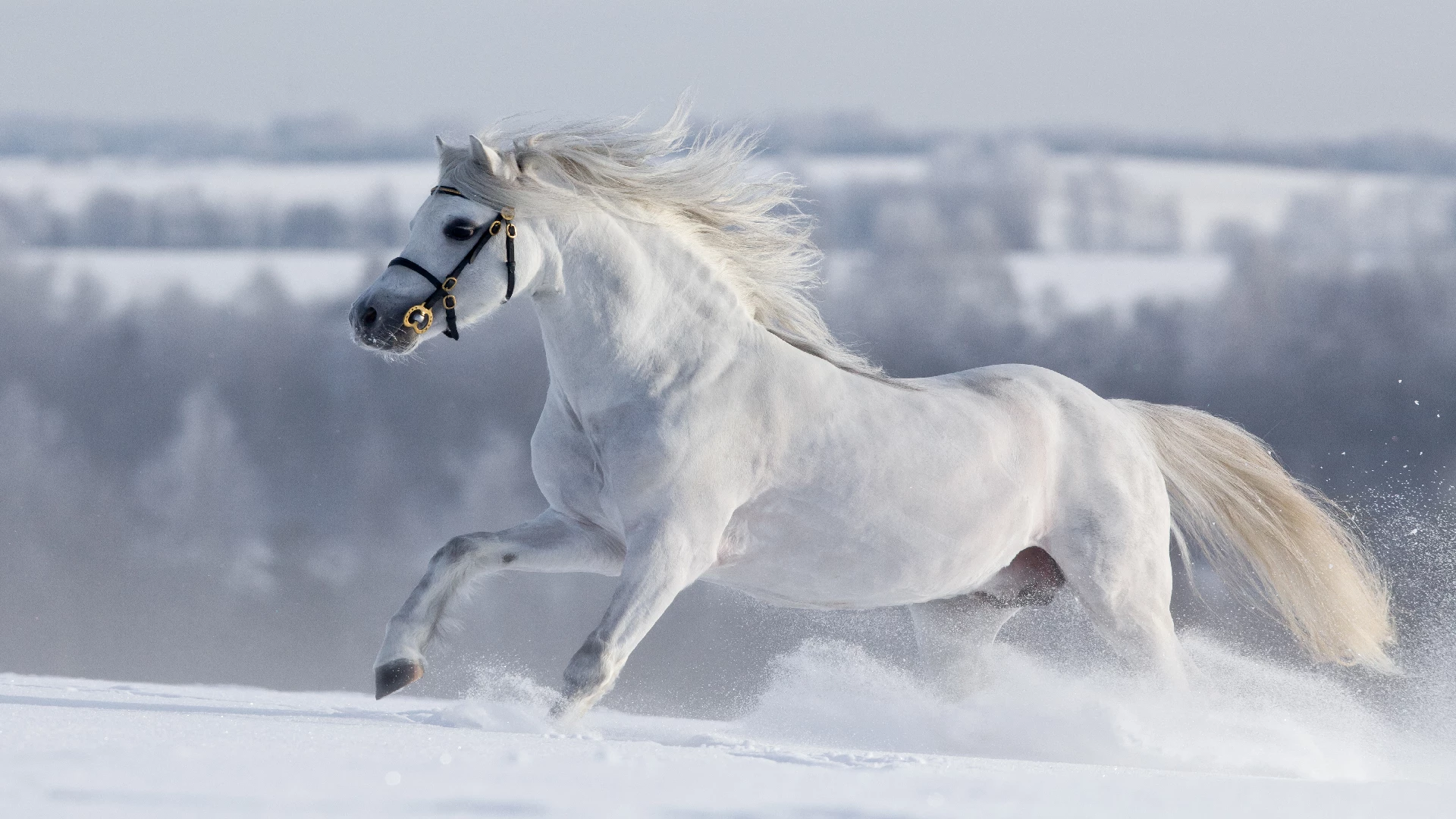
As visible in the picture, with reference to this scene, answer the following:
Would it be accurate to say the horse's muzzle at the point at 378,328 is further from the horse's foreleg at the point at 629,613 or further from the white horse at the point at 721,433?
the horse's foreleg at the point at 629,613

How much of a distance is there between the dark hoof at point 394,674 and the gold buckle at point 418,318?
0.79m

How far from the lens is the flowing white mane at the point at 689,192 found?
359cm

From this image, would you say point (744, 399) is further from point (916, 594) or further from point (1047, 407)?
point (1047, 407)

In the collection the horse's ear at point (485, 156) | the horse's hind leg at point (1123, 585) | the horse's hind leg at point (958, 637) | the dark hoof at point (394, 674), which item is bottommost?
the horse's hind leg at point (958, 637)

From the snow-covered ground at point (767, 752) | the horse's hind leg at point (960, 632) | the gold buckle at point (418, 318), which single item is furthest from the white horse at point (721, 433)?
the snow-covered ground at point (767, 752)

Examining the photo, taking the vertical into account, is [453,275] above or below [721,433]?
above

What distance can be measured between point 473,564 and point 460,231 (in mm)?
822

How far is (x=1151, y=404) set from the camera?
185 inches

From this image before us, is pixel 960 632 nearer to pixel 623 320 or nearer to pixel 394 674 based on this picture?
pixel 623 320

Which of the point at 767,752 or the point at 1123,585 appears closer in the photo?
the point at 767,752

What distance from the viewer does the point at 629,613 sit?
330cm

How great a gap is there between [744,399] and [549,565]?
2.15ft

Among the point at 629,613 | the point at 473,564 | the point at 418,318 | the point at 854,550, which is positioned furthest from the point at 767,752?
the point at 418,318

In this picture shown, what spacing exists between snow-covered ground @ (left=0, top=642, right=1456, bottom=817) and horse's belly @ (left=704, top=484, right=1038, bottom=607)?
43 centimetres
